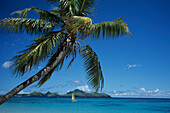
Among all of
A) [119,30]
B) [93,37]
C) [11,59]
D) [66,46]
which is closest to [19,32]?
[11,59]

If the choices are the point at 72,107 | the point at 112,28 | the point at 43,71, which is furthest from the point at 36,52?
the point at 72,107

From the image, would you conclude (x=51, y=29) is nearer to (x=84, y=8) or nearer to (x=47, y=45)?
(x=47, y=45)

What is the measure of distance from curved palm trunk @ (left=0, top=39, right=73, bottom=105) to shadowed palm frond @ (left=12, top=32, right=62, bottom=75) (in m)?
0.21

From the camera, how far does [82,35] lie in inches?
202

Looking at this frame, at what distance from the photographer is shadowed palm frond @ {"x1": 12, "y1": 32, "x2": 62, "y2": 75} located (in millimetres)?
4316

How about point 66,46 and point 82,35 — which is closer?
point 66,46

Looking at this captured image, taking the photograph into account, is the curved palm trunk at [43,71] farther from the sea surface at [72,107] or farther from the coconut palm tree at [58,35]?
the sea surface at [72,107]

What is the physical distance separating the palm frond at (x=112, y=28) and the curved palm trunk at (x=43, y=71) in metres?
0.90

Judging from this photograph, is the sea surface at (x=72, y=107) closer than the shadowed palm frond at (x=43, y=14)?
No

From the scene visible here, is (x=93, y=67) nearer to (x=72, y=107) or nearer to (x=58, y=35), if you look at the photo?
(x=58, y=35)

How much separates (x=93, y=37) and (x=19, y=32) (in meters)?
2.12

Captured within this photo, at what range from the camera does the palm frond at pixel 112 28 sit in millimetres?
5023

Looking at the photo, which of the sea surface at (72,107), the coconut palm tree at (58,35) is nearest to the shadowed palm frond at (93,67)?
the coconut palm tree at (58,35)

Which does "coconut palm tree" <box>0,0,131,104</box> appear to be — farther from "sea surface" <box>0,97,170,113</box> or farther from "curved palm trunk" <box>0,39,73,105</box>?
"sea surface" <box>0,97,170,113</box>
